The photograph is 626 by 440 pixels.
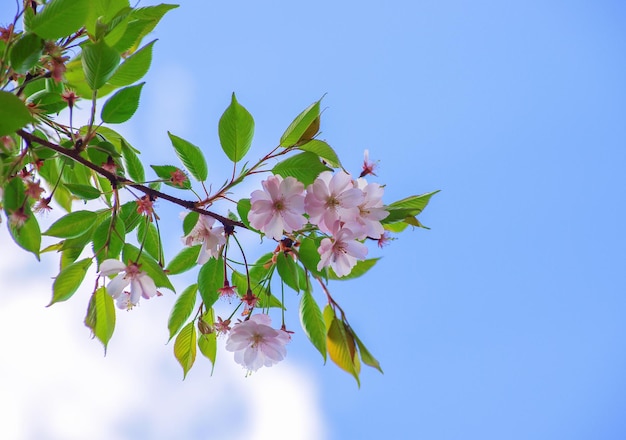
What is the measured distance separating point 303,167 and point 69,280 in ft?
1.71

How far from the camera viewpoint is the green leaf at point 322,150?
1.07 m

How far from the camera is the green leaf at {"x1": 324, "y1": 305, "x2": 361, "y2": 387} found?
1.06 metres

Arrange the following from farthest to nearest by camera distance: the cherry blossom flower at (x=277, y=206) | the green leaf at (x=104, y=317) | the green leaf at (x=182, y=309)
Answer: the green leaf at (x=182, y=309), the green leaf at (x=104, y=317), the cherry blossom flower at (x=277, y=206)

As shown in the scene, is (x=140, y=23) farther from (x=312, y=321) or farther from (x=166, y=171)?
(x=312, y=321)

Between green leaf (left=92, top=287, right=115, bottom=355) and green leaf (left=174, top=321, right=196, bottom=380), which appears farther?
green leaf (left=174, top=321, right=196, bottom=380)

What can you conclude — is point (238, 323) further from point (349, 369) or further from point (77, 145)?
point (77, 145)

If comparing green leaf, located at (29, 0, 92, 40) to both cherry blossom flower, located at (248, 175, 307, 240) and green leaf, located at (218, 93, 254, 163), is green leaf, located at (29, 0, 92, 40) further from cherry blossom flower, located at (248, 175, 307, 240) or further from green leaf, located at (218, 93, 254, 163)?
cherry blossom flower, located at (248, 175, 307, 240)

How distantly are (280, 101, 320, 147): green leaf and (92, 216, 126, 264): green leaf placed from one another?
0.37m

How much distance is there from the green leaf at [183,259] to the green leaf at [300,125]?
0.33 m

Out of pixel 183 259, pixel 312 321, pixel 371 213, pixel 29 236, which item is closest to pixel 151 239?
pixel 183 259

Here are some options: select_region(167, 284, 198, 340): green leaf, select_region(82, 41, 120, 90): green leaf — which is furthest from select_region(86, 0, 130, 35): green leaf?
select_region(167, 284, 198, 340): green leaf

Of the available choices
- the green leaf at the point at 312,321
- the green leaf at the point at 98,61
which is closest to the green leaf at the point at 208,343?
the green leaf at the point at 312,321

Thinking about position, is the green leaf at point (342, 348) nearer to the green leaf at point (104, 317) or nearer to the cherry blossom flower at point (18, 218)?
the green leaf at point (104, 317)

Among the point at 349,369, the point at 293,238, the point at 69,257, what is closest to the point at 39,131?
the point at 69,257
